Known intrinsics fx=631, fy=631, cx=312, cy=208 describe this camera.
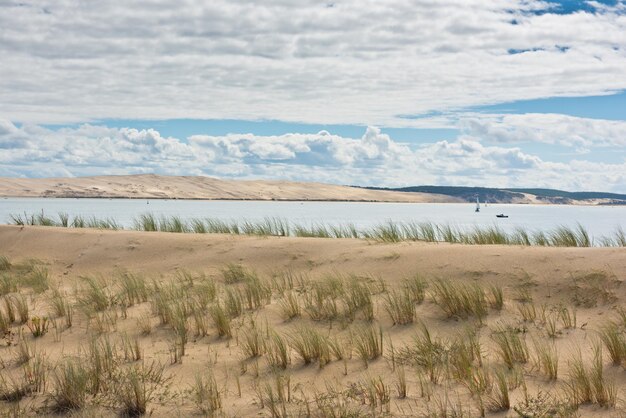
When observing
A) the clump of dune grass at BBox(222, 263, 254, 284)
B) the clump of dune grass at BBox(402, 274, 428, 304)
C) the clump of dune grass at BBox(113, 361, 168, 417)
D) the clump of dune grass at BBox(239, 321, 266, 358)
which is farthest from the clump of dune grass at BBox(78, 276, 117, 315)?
the clump of dune grass at BBox(402, 274, 428, 304)

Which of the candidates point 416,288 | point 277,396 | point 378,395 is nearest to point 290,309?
point 416,288

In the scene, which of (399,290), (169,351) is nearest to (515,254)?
(399,290)

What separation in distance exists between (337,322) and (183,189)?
140 metres

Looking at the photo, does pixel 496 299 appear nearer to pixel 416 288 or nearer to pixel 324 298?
pixel 416 288

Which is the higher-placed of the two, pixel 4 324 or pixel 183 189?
pixel 4 324

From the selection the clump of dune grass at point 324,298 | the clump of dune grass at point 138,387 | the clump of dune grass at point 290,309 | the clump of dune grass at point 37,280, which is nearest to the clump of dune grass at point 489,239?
the clump of dune grass at point 324,298

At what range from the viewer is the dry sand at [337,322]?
6.07 meters

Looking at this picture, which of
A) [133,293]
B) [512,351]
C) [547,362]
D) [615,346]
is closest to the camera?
[547,362]

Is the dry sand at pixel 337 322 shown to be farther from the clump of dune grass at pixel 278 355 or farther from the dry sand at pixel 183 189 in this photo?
the dry sand at pixel 183 189

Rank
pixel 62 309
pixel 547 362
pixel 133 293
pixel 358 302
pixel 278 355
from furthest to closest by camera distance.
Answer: pixel 133 293, pixel 62 309, pixel 358 302, pixel 278 355, pixel 547 362

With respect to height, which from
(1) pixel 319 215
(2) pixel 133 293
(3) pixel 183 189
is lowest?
(3) pixel 183 189

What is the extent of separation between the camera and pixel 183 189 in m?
145

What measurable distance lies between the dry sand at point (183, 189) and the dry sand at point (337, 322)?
4495 inches

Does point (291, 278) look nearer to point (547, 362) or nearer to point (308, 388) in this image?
point (308, 388)
